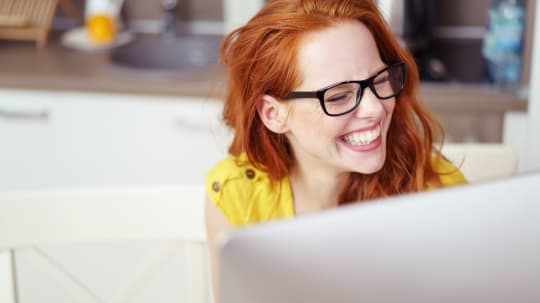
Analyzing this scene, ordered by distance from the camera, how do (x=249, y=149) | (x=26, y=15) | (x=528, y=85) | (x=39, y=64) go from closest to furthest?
(x=249, y=149) < (x=528, y=85) < (x=39, y=64) < (x=26, y=15)

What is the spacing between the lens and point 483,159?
4.37 feet

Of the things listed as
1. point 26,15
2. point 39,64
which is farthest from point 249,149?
point 26,15

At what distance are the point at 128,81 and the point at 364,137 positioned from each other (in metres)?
1.19

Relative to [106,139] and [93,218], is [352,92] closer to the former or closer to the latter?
[93,218]

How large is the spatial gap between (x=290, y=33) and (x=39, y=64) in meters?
1.39

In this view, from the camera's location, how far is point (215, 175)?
127 cm

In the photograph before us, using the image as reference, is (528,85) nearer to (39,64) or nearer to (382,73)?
(382,73)

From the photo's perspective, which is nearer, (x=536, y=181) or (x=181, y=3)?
(x=536, y=181)

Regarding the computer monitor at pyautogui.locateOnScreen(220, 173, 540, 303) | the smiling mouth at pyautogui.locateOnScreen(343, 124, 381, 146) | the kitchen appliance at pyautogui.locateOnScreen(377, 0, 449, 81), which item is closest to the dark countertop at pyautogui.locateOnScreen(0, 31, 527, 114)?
the kitchen appliance at pyautogui.locateOnScreen(377, 0, 449, 81)

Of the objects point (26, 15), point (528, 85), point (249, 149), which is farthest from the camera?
point (26, 15)

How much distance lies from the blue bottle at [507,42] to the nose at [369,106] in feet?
3.66

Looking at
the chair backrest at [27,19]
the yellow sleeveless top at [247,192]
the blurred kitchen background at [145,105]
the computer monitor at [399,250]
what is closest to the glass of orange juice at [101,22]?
the blurred kitchen background at [145,105]

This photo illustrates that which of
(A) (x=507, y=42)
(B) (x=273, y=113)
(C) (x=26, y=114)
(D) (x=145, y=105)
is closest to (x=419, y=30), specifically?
(A) (x=507, y=42)

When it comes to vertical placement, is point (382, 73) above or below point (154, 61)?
above
